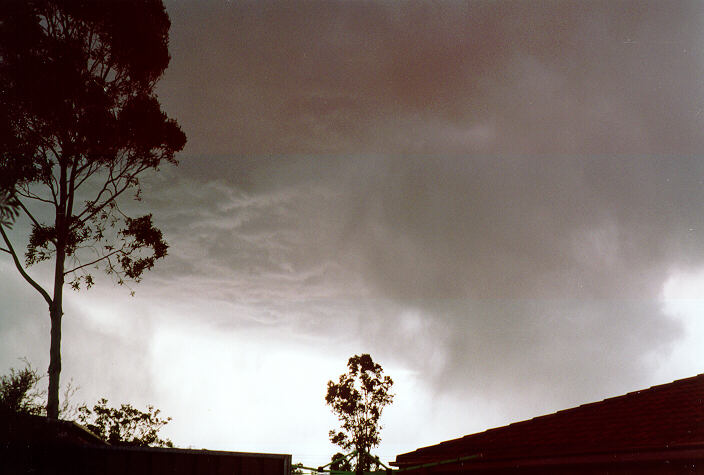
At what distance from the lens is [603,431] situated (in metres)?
9.77

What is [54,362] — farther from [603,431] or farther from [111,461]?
[603,431]

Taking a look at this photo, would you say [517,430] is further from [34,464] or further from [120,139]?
[120,139]

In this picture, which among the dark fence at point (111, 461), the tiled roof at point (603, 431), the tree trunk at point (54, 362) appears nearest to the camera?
the tiled roof at point (603, 431)

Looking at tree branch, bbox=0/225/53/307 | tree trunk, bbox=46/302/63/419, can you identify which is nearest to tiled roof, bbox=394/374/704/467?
tree trunk, bbox=46/302/63/419

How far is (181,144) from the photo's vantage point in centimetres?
2127

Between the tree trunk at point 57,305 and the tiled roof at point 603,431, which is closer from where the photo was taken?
the tiled roof at point 603,431

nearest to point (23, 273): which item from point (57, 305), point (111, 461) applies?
point (57, 305)

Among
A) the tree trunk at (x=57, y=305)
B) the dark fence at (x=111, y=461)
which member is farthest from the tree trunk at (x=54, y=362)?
the dark fence at (x=111, y=461)

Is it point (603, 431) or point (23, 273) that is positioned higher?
point (23, 273)

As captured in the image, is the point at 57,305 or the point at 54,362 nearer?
the point at 54,362

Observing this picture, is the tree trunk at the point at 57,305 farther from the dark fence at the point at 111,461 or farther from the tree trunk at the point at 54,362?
the dark fence at the point at 111,461

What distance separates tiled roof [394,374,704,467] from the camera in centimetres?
841

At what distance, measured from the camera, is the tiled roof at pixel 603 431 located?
8406 mm

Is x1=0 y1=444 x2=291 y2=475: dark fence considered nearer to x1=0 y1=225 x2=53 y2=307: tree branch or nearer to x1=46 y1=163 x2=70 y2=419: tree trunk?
x1=46 y1=163 x2=70 y2=419: tree trunk
